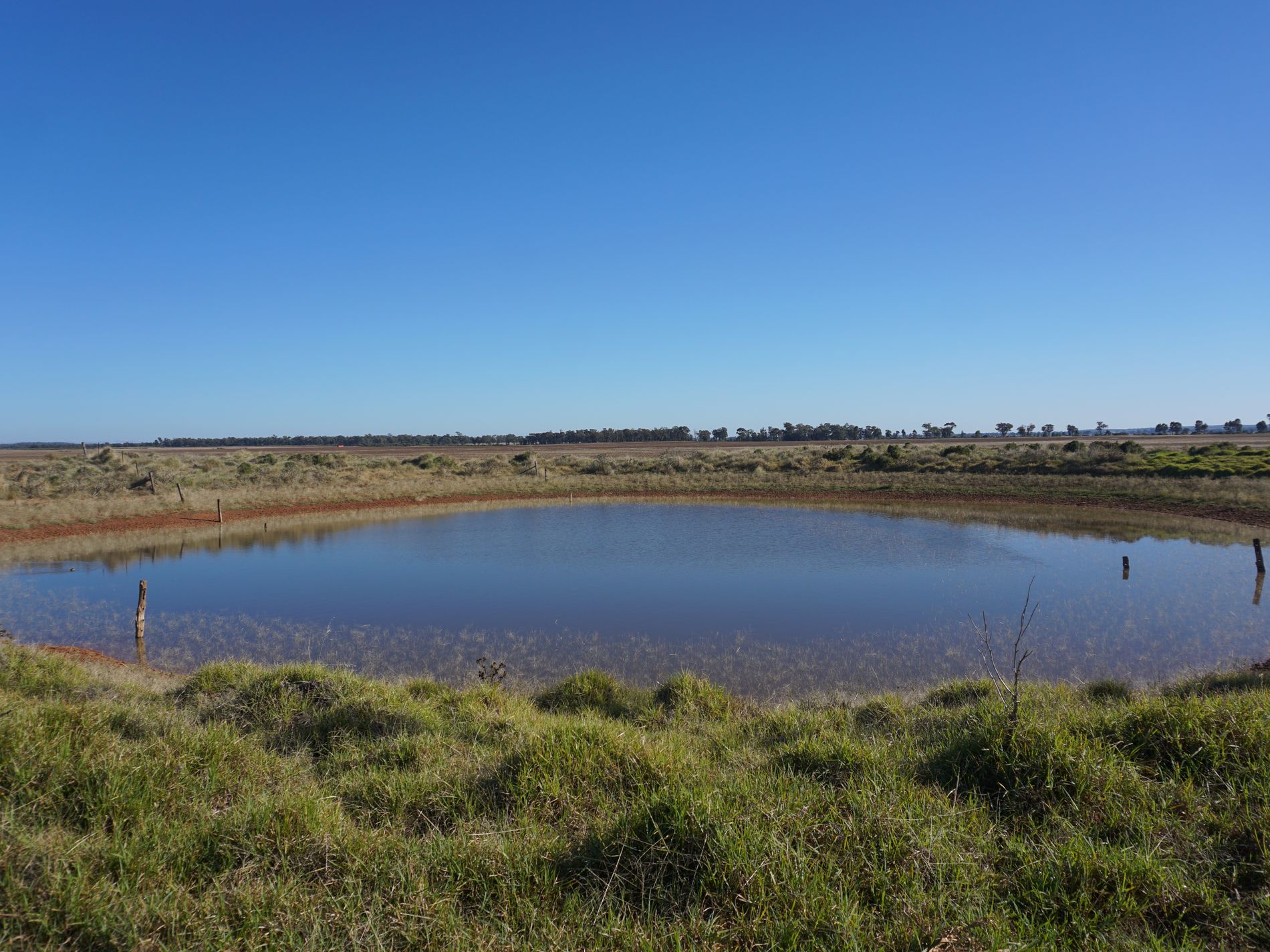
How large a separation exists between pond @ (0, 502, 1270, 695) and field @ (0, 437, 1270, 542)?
14.9 feet

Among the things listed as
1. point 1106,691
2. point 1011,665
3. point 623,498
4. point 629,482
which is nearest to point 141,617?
point 1011,665

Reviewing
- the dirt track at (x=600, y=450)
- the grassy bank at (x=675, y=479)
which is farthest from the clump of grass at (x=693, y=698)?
the dirt track at (x=600, y=450)

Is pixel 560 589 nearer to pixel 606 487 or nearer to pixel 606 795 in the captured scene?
pixel 606 795

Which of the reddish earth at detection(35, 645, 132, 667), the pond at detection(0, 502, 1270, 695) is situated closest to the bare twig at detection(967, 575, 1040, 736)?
the pond at detection(0, 502, 1270, 695)

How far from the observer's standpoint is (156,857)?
125 inches

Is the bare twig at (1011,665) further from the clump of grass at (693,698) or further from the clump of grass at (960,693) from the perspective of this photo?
the clump of grass at (693,698)

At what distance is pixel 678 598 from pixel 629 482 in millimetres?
29432

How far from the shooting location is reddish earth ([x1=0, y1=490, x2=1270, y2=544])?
2536 centimetres

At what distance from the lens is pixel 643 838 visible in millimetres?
3402

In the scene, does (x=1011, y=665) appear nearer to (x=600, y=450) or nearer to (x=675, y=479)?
(x=675, y=479)

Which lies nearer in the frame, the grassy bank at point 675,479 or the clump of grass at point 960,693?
the clump of grass at point 960,693

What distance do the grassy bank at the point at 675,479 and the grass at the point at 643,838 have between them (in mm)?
28536

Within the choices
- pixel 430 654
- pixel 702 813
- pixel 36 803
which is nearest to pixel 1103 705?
pixel 702 813

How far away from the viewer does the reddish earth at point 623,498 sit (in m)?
25.4
